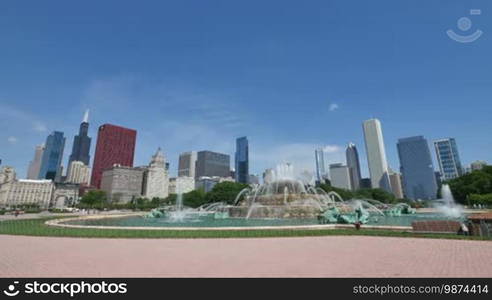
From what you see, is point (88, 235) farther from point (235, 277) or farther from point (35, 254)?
point (235, 277)

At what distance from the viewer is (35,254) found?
1037 cm

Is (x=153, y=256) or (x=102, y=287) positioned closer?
(x=102, y=287)

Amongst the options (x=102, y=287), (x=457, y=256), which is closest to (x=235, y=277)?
(x=102, y=287)

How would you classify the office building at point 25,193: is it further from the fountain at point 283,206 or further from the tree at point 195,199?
the fountain at point 283,206

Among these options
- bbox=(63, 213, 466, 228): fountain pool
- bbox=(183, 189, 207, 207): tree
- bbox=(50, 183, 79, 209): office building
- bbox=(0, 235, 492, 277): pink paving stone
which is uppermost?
bbox=(50, 183, 79, 209): office building

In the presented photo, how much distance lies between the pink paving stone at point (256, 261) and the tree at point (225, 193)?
284 feet

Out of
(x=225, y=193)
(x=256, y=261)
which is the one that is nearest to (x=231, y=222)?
(x=256, y=261)

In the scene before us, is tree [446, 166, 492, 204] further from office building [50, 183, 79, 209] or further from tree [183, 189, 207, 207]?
office building [50, 183, 79, 209]

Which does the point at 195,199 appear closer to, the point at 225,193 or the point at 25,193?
the point at 225,193

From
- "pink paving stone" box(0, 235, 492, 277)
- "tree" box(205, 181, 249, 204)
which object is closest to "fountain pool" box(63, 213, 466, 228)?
"pink paving stone" box(0, 235, 492, 277)

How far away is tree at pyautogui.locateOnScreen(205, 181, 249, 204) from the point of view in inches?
3853

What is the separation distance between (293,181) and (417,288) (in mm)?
48552

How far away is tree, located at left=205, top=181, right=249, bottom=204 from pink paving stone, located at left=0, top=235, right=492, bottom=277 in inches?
3410

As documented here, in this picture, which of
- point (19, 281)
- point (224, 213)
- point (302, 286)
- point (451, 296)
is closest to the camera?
point (451, 296)
